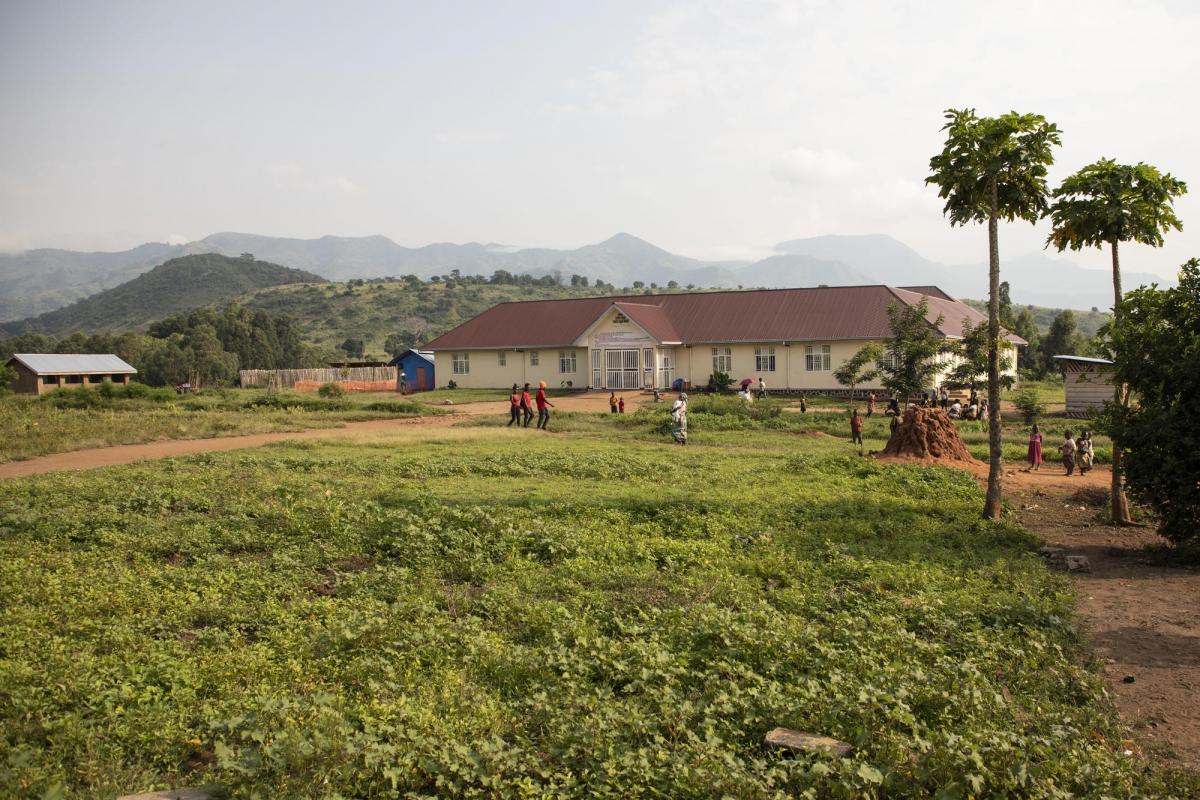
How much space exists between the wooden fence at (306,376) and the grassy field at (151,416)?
8317 mm

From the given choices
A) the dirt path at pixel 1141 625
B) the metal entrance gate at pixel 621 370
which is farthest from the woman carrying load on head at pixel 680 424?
the metal entrance gate at pixel 621 370

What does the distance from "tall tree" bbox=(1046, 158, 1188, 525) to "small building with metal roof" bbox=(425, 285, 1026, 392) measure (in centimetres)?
2587

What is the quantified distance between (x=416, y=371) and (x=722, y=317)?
65.2ft

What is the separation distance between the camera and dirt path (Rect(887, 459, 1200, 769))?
6.57 m

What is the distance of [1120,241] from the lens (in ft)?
47.8

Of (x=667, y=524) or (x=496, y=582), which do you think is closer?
(x=496, y=582)

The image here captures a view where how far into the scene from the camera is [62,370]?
199ft

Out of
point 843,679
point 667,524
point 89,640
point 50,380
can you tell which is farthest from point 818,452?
point 50,380

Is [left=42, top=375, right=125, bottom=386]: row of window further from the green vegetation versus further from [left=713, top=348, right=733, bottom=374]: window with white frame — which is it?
the green vegetation

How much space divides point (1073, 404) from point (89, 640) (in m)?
35.2

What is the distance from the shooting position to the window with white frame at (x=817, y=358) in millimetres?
42188

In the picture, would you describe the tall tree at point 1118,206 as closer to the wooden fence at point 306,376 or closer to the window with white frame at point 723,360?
the window with white frame at point 723,360

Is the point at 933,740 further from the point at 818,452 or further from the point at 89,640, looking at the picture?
the point at 818,452

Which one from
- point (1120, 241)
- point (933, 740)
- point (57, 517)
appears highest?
point (1120, 241)
